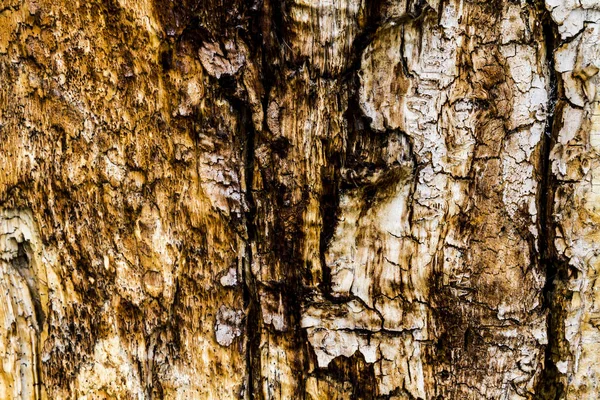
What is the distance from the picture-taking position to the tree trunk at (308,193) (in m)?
1.11

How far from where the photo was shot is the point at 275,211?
3.93ft

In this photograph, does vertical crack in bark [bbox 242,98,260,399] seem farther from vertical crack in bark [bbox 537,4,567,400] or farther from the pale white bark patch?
vertical crack in bark [bbox 537,4,567,400]

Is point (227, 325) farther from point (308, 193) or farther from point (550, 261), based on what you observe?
point (550, 261)

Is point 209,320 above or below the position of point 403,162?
below

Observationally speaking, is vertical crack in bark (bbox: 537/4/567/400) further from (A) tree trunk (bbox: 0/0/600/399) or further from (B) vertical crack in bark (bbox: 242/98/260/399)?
(B) vertical crack in bark (bbox: 242/98/260/399)

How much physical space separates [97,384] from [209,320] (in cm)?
35

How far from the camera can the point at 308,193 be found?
1.18 meters

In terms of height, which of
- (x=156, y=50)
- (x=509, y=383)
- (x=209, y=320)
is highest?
(x=156, y=50)

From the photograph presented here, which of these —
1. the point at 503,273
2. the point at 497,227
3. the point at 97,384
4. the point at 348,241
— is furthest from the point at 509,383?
the point at 97,384

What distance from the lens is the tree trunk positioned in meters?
1.11

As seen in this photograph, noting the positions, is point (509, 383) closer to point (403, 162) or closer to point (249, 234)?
point (403, 162)

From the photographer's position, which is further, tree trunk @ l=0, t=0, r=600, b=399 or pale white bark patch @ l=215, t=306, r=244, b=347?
pale white bark patch @ l=215, t=306, r=244, b=347

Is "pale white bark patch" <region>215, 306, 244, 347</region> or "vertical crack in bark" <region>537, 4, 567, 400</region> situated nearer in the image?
"vertical crack in bark" <region>537, 4, 567, 400</region>

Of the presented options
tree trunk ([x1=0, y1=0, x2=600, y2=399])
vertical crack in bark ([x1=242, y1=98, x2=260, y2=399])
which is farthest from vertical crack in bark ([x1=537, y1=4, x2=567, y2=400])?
vertical crack in bark ([x1=242, y1=98, x2=260, y2=399])
